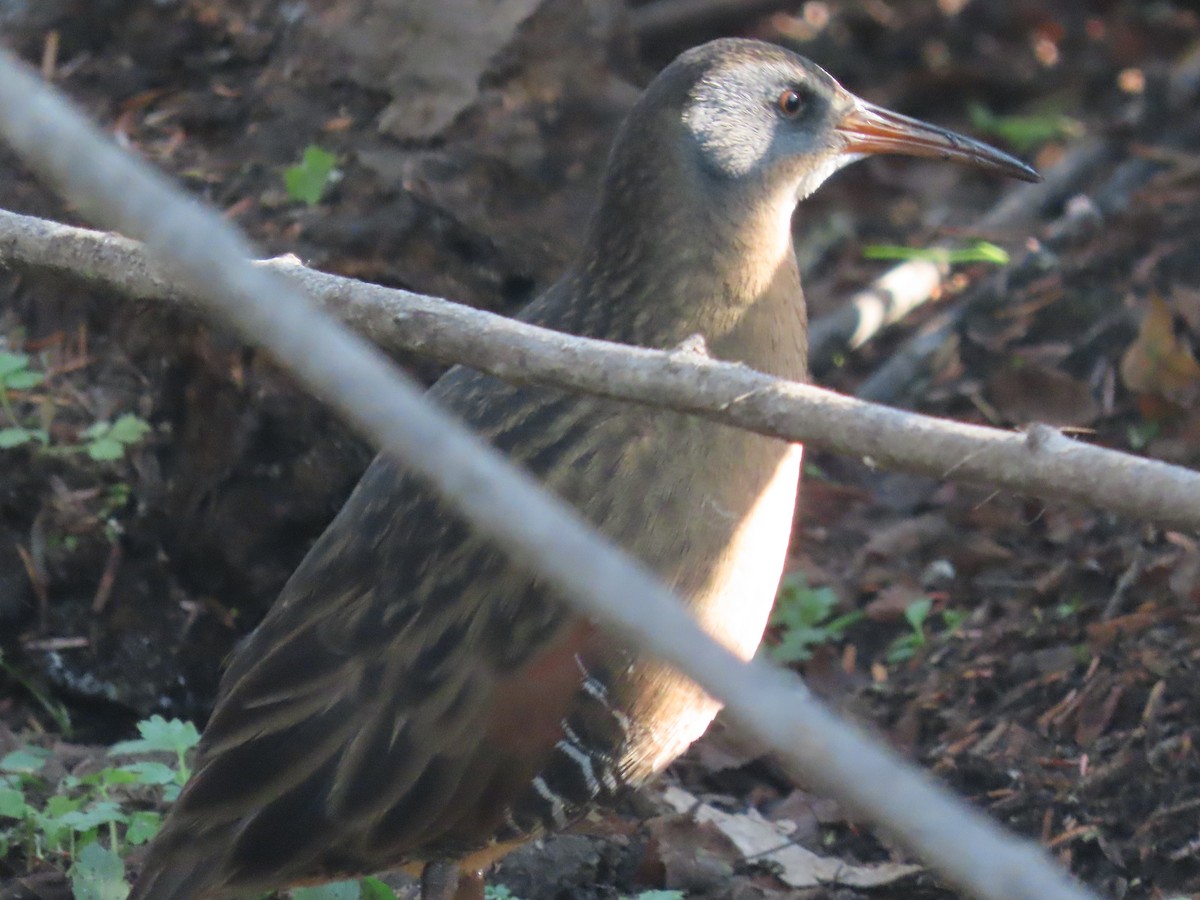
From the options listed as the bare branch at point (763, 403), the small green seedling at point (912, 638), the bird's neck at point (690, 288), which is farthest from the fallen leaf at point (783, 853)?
the bare branch at point (763, 403)

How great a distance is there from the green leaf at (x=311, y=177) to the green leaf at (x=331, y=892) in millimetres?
1738

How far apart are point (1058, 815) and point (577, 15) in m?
2.43

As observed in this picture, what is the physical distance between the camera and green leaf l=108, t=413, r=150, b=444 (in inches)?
141

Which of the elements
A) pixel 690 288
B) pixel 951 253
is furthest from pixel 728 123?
pixel 951 253

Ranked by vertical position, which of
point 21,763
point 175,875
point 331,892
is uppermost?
point 175,875

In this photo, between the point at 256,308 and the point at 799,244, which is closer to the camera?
the point at 256,308

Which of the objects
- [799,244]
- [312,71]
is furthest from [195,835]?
[799,244]

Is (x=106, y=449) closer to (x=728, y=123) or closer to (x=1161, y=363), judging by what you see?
(x=728, y=123)

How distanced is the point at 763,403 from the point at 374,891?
1.54 m

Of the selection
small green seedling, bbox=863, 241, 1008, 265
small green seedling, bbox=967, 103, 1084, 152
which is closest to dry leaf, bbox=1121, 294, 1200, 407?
small green seedling, bbox=863, 241, 1008, 265

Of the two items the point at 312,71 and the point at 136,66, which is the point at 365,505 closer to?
the point at 312,71

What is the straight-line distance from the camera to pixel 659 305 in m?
3.05

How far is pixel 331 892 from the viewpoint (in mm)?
2932

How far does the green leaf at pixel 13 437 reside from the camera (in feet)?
11.6
